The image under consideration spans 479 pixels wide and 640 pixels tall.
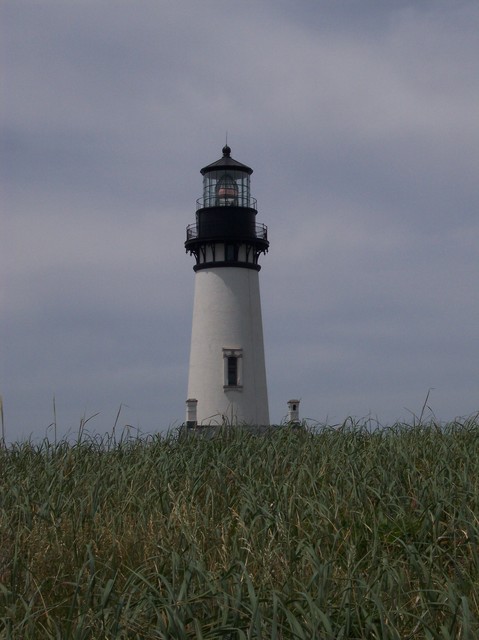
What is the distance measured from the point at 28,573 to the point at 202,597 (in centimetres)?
144

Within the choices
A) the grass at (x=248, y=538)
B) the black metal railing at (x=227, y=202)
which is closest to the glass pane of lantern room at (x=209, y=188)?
the black metal railing at (x=227, y=202)

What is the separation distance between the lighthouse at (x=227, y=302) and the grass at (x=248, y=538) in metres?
17.5

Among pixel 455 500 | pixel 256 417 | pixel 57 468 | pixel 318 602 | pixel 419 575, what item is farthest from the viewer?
pixel 256 417

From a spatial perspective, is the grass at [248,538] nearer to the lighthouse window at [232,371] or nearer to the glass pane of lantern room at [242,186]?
the lighthouse window at [232,371]

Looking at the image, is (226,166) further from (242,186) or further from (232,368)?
(232,368)

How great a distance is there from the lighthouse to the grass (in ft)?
57.6

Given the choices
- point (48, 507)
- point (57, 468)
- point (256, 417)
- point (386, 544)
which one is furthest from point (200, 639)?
point (256, 417)

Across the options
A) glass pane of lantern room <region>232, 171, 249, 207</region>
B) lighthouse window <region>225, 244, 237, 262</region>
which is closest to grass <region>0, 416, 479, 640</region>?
lighthouse window <region>225, 244, 237, 262</region>

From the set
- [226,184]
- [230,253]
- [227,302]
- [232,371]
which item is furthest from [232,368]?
[226,184]

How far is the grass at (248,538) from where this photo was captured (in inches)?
180

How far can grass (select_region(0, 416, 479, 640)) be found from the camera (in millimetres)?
4566

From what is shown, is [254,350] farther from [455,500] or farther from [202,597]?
[202,597]

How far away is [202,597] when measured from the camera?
183 inches

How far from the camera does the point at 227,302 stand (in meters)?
27.6
